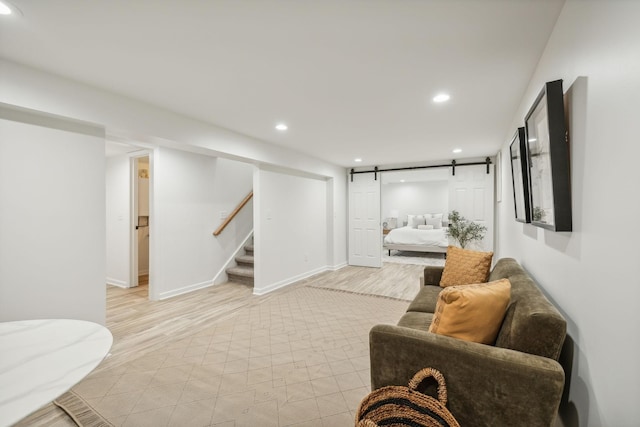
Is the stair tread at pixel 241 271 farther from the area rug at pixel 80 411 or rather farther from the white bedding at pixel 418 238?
the white bedding at pixel 418 238

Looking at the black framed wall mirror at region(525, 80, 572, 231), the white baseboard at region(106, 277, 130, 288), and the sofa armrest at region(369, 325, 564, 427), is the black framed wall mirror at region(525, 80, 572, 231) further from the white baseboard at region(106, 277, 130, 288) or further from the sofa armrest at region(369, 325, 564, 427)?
the white baseboard at region(106, 277, 130, 288)

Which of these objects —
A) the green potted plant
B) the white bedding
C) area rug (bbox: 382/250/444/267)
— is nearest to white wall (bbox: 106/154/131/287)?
area rug (bbox: 382/250/444/267)

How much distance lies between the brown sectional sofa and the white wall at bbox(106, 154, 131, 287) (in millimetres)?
4704

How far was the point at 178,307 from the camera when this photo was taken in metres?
3.70

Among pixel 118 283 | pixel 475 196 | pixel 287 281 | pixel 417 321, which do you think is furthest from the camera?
pixel 475 196

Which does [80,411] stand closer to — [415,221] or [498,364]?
[498,364]

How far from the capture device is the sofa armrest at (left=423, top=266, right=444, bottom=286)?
3047 millimetres

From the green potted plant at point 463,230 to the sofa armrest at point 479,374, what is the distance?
457cm

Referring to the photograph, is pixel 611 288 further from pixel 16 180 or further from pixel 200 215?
pixel 200 215

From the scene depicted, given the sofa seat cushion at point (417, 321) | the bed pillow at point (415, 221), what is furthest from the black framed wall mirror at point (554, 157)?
the bed pillow at point (415, 221)

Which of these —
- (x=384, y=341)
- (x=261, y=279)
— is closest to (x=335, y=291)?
(x=261, y=279)

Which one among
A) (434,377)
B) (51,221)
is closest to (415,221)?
(434,377)

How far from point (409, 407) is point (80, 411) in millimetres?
1936

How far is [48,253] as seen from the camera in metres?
2.21
